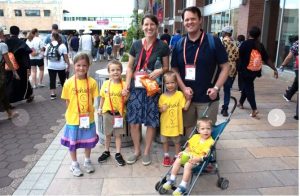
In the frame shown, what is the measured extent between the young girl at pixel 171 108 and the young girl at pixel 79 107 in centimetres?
90

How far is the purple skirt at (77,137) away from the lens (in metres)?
3.86

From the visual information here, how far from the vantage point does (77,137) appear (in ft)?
12.8

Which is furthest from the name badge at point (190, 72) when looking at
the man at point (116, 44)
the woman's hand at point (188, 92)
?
the man at point (116, 44)

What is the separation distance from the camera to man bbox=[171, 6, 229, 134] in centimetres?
352

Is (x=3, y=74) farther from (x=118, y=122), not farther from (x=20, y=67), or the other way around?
(x=118, y=122)

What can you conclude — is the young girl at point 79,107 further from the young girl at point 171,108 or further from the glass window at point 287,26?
the glass window at point 287,26

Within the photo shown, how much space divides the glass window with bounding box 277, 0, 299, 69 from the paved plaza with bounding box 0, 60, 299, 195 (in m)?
5.85

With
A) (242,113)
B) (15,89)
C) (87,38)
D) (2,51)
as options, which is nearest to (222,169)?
(242,113)

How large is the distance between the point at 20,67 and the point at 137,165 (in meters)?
4.74

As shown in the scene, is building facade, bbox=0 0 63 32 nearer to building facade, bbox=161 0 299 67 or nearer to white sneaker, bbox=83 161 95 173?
building facade, bbox=161 0 299 67

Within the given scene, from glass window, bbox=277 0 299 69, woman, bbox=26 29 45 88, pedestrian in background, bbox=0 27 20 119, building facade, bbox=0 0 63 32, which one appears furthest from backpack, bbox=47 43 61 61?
building facade, bbox=0 0 63 32

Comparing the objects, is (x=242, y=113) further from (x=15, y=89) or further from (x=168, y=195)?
(x=15, y=89)

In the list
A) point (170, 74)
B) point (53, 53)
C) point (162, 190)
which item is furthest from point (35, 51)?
point (162, 190)

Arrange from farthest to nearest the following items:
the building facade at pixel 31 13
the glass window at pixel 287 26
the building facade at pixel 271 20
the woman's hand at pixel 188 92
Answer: the building facade at pixel 31 13
the building facade at pixel 271 20
the glass window at pixel 287 26
the woman's hand at pixel 188 92
